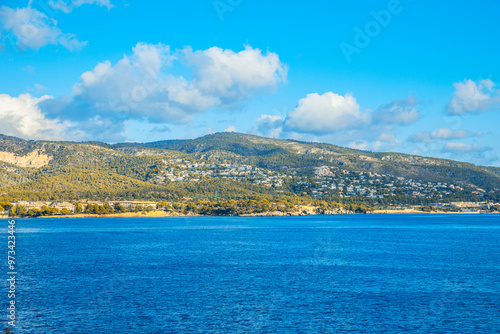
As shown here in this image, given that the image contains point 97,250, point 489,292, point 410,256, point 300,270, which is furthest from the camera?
point 97,250

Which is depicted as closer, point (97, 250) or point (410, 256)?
point (410, 256)

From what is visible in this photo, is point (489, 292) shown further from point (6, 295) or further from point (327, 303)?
point (6, 295)

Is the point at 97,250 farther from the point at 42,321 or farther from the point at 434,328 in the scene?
the point at 434,328

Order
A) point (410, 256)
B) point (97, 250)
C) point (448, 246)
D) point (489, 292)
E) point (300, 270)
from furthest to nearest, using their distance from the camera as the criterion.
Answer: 1. point (448, 246)
2. point (97, 250)
3. point (410, 256)
4. point (300, 270)
5. point (489, 292)

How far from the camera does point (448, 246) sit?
89.2 m

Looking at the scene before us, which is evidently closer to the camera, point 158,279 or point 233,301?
point 233,301

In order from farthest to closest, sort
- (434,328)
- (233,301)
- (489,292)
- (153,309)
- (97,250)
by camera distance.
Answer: (97,250) → (489,292) → (233,301) → (153,309) → (434,328)

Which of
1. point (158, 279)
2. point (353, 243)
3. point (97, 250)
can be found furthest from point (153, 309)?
point (353, 243)

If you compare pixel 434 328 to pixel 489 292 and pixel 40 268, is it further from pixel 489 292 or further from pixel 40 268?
pixel 40 268

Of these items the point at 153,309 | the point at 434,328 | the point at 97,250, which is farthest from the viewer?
the point at 97,250

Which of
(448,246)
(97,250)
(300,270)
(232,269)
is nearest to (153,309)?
(232,269)

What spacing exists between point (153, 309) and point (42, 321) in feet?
27.5

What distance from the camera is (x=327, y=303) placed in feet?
135

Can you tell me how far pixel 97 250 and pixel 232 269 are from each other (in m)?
32.3
